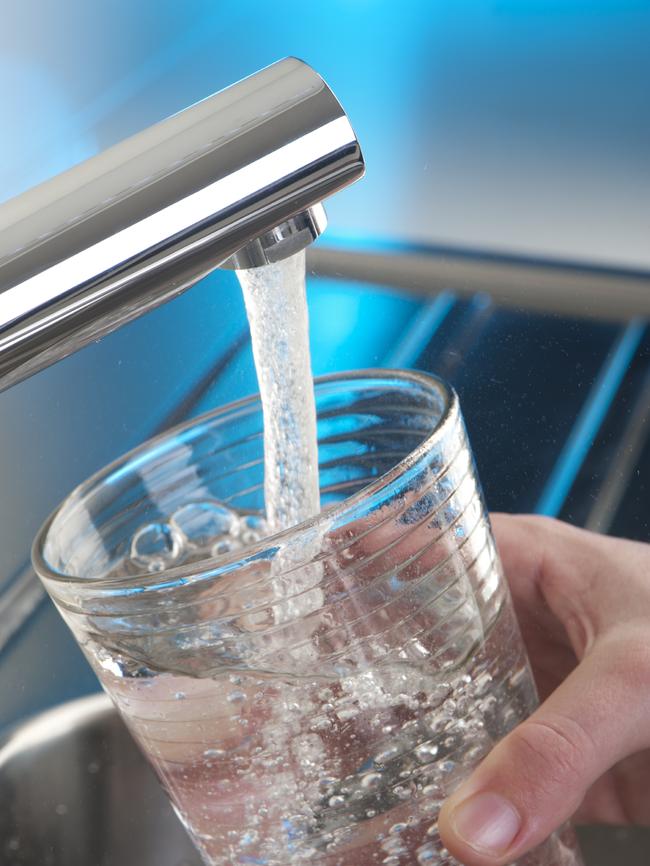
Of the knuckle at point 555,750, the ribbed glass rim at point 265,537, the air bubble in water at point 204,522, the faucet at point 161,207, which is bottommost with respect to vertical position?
the knuckle at point 555,750

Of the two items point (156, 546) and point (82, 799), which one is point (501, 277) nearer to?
point (156, 546)

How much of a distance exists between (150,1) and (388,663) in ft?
1.10

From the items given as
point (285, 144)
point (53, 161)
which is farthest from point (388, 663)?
point (53, 161)

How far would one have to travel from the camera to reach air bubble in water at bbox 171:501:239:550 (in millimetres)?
490

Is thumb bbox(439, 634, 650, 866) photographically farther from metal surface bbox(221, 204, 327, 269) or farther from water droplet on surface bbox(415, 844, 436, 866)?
metal surface bbox(221, 204, 327, 269)

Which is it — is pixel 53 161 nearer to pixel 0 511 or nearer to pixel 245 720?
pixel 0 511

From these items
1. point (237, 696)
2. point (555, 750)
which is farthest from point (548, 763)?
point (237, 696)

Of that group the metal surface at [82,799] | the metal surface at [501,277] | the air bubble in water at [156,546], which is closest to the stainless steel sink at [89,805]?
the metal surface at [82,799]

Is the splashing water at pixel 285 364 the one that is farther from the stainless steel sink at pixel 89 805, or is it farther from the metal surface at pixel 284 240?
the stainless steel sink at pixel 89 805

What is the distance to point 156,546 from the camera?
0.48 meters

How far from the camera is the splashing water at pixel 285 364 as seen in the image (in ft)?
1.31

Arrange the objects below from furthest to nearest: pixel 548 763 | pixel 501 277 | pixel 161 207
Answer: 1. pixel 501 277
2. pixel 548 763
3. pixel 161 207

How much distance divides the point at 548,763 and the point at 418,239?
0.25m

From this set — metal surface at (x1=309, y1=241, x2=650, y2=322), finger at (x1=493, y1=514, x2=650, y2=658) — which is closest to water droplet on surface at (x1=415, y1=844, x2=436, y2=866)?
finger at (x1=493, y1=514, x2=650, y2=658)
